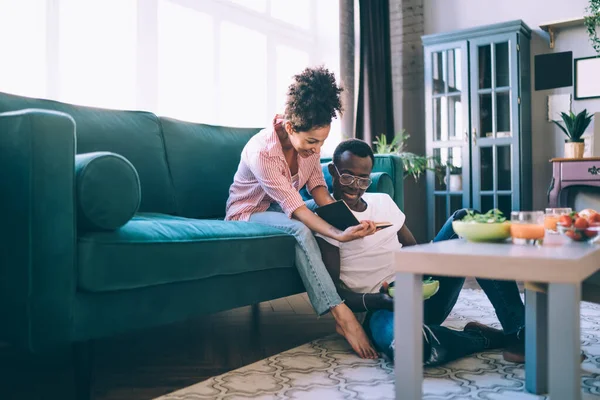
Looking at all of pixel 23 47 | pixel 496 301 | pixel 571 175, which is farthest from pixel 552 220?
pixel 23 47

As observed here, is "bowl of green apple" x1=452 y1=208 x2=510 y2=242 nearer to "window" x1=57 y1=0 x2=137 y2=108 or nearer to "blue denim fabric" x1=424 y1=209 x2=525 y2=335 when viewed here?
"blue denim fabric" x1=424 y1=209 x2=525 y2=335

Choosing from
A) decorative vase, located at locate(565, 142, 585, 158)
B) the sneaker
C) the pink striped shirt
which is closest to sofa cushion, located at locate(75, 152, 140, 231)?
the pink striped shirt

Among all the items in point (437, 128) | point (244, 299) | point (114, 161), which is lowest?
point (244, 299)

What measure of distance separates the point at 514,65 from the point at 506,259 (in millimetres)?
3562

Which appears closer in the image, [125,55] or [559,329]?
[559,329]

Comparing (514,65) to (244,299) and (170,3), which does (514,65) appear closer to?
(170,3)

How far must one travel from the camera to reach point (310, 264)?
74.6 inches

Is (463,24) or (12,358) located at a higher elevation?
(463,24)

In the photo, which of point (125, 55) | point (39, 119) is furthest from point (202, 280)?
point (125, 55)

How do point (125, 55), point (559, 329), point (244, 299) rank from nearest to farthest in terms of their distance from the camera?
point (559, 329), point (244, 299), point (125, 55)

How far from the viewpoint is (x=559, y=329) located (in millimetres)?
1011

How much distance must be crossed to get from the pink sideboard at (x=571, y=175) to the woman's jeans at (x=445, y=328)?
2180 millimetres

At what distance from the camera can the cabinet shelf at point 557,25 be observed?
4.26 m

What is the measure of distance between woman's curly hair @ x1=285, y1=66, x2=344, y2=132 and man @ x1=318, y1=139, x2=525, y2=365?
0.17 m
